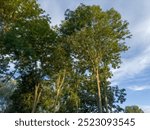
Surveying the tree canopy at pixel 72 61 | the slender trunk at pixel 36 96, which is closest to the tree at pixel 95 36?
the tree canopy at pixel 72 61

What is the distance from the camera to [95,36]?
45.8 m

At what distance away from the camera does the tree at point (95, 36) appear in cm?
4572

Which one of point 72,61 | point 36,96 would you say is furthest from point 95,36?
point 36,96

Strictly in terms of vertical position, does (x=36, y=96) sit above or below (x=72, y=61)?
below

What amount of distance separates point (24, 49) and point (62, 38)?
460 inches

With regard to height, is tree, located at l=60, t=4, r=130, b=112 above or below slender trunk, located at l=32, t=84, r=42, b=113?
above

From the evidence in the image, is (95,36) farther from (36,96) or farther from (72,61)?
(36,96)

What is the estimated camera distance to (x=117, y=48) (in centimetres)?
4666

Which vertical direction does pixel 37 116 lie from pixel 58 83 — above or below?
below

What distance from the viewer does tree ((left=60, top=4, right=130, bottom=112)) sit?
150 ft

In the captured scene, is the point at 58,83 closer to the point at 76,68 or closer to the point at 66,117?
the point at 76,68

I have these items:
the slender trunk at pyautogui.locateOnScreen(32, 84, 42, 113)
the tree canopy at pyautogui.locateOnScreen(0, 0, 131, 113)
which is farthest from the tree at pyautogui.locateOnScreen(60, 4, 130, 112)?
the slender trunk at pyautogui.locateOnScreen(32, 84, 42, 113)

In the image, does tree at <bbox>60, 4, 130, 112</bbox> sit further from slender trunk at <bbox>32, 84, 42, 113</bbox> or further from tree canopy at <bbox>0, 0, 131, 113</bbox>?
slender trunk at <bbox>32, 84, 42, 113</bbox>

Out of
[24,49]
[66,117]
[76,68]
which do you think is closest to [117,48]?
[76,68]
